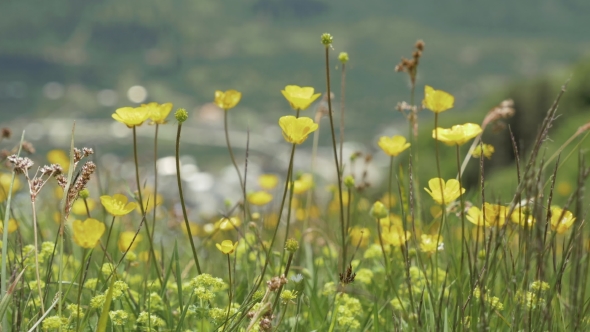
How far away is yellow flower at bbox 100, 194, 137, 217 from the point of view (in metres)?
1.26

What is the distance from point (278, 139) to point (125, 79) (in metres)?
74.9

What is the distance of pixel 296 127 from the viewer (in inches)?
55.5

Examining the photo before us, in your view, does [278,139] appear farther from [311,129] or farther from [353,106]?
[311,129]

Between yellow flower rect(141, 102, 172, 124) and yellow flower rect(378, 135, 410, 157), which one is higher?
yellow flower rect(141, 102, 172, 124)

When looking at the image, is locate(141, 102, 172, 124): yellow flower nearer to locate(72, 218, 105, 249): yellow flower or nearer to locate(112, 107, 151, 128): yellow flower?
locate(112, 107, 151, 128): yellow flower

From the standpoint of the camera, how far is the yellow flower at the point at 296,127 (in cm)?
139

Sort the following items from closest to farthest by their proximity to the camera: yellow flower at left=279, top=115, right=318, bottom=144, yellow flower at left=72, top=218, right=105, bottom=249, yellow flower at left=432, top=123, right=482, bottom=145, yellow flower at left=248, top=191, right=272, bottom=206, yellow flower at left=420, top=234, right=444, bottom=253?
yellow flower at left=72, top=218, right=105, bottom=249 < yellow flower at left=279, top=115, right=318, bottom=144 < yellow flower at left=432, top=123, right=482, bottom=145 < yellow flower at left=420, top=234, right=444, bottom=253 < yellow flower at left=248, top=191, right=272, bottom=206

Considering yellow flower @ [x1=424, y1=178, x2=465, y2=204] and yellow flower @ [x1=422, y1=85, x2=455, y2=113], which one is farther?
yellow flower @ [x1=422, y1=85, x2=455, y2=113]

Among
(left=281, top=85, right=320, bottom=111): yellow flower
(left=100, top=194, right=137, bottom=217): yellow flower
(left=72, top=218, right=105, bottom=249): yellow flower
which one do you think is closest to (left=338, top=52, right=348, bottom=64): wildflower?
(left=281, top=85, right=320, bottom=111): yellow flower

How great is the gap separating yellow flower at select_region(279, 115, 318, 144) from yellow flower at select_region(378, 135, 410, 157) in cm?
48

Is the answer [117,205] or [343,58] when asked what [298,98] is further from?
[117,205]

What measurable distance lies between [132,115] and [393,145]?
834mm

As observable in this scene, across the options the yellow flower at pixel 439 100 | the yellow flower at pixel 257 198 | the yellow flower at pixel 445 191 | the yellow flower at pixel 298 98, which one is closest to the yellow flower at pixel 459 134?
the yellow flower at pixel 445 191

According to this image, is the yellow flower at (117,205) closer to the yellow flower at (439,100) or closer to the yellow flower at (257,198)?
the yellow flower at (439,100)
